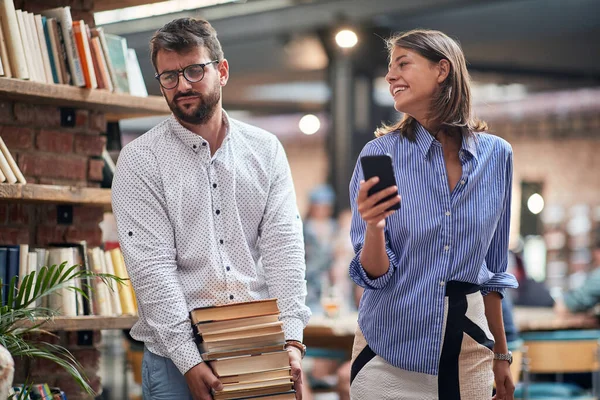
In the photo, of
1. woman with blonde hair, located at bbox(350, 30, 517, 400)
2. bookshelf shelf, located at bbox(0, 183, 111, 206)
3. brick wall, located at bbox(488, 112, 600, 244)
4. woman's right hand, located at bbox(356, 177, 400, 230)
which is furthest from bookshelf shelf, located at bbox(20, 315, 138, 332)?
brick wall, located at bbox(488, 112, 600, 244)

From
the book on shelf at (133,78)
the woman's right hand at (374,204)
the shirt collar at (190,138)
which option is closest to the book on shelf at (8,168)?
the book on shelf at (133,78)

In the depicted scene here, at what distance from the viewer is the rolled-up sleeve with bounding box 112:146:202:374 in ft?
7.38

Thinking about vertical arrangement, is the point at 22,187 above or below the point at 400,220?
above

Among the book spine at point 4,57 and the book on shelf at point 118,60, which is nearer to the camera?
the book spine at point 4,57

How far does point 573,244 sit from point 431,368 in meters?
12.2

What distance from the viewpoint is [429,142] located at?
221cm

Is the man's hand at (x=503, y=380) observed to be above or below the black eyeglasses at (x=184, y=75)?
below

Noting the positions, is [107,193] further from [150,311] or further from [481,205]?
[481,205]

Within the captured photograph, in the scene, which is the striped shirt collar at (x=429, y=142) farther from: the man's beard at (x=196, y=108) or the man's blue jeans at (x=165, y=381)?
the man's blue jeans at (x=165, y=381)

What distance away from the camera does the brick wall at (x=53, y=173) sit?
3.23 metres

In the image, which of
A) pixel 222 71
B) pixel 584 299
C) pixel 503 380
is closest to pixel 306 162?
pixel 584 299

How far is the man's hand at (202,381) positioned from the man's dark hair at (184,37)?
84 cm

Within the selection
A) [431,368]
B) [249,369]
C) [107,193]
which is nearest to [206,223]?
[249,369]

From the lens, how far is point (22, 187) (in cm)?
288
